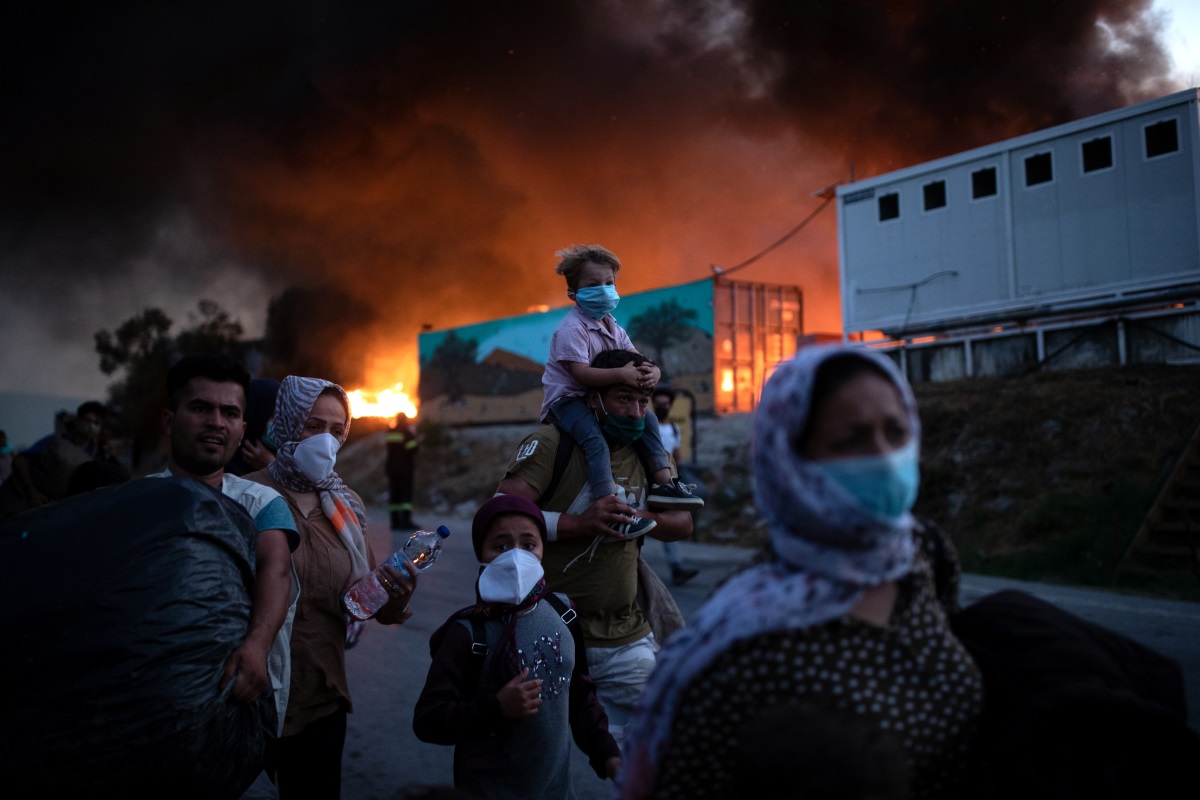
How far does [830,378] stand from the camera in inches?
59.4

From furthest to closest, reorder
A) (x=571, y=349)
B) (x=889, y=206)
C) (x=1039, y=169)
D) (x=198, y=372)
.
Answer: (x=889, y=206) < (x=1039, y=169) < (x=571, y=349) < (x=198, y=372)

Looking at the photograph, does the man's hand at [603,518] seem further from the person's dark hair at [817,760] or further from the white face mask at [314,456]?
the person's dark hair at [817,760]

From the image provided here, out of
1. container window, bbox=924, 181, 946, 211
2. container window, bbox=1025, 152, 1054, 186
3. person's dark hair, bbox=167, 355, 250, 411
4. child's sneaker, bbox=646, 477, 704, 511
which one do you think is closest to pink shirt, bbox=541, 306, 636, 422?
child's sneaker, bbox=646, 477, 704, 511

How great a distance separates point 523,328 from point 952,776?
2686 centimetres

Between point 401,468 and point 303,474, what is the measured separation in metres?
12.0

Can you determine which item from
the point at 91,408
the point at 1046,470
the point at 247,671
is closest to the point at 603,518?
the point at 247,671

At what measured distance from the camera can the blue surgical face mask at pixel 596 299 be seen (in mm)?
3633

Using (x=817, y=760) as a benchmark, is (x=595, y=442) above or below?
above

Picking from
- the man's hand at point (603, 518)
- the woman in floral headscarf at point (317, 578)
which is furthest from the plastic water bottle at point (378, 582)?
the man's hand at point (603, 518)

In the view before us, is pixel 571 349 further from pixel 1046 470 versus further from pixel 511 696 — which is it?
pixel 1046 470

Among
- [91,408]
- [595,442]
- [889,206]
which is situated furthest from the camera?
[889,206]

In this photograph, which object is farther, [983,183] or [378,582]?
[983,183]

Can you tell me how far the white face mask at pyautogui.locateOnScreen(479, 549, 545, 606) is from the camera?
2.64 m

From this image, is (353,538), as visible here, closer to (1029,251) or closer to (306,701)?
(306,701)
